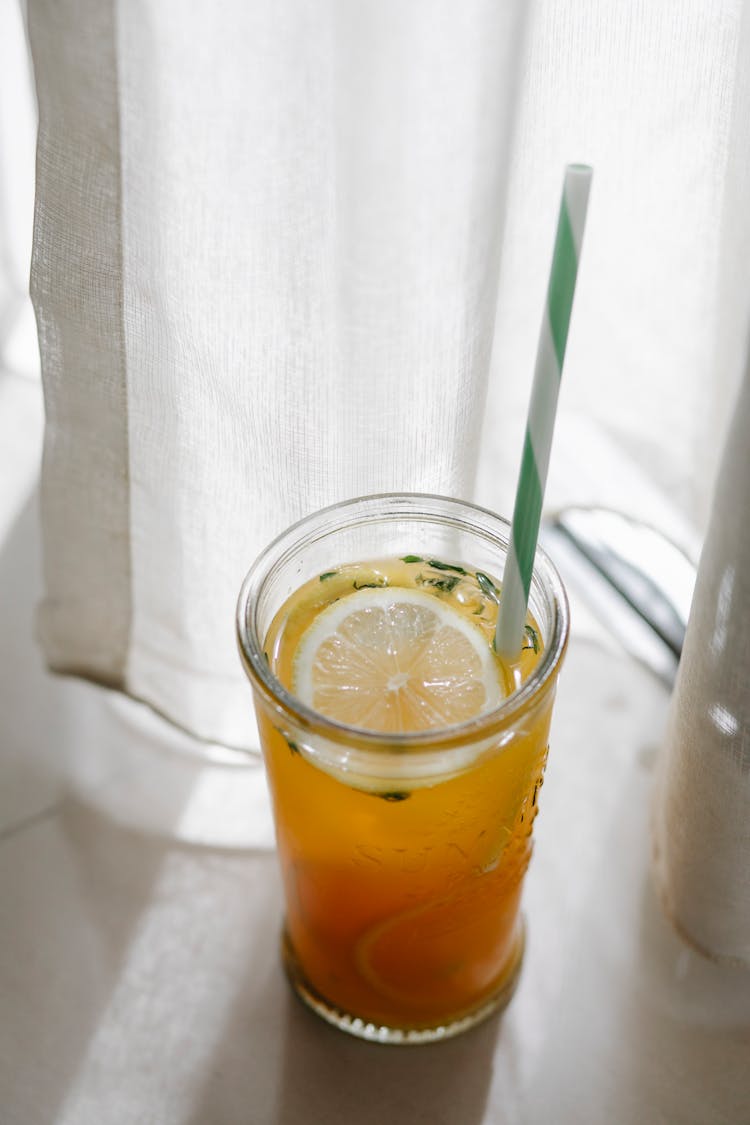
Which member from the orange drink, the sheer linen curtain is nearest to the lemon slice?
the orange drink

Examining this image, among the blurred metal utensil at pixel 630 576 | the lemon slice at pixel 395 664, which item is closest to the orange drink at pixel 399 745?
the lemon slice at pixel 395 664

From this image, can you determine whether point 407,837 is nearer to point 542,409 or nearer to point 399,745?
point 399,745

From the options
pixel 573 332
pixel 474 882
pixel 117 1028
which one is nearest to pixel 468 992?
pixel 474 882

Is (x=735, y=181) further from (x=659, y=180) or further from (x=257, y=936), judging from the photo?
(x=257, y=936)

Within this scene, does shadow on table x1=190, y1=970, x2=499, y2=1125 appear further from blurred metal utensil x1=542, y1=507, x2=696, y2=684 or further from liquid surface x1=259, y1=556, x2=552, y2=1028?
blurred metal utensil x1=542, y1=507, x2=696, y2=684

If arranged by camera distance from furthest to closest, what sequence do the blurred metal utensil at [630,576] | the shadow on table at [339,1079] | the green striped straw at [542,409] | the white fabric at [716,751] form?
the blurred metal utensil at [630,576] < the shadow on table at [339,1079] < the white fabric at [716,751] < the green striped straw at [542,409]

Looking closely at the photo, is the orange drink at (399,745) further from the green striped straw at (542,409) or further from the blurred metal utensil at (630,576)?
the blurred metal utensil at (630,576)

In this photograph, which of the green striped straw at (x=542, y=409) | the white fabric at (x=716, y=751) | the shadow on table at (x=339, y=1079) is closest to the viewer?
the green striped straw at (x=542, y=409)
